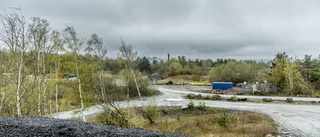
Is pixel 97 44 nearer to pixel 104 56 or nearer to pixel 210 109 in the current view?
pixel 104 56

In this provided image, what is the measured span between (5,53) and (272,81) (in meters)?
31.7

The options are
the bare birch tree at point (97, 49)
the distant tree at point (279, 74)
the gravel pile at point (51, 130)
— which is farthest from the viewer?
the distant tree at point (279, 74)

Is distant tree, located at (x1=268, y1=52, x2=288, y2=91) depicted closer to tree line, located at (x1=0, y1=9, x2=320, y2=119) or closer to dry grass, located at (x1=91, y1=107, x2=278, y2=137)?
dry grass, located at (x1=91, y1=107, x2=278, y2=137)

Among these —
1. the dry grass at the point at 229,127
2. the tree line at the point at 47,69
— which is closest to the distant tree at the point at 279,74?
the dry grass at the point at 229,127

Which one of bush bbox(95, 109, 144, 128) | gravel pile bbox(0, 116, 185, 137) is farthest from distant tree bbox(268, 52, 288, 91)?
gravel pile bbox(0, 116, 185, 137)

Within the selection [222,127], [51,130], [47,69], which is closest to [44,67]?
[47,69]

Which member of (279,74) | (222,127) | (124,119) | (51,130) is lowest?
(222,127)

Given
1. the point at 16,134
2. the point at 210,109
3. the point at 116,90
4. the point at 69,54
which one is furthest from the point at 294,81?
the point at 16,134

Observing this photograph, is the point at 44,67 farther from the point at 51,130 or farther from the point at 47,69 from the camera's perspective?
the point at 51,130

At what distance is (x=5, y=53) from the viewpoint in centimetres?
868

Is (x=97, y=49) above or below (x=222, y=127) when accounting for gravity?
above

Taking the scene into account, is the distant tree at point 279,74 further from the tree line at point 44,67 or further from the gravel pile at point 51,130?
the gravel pile at point 51,130

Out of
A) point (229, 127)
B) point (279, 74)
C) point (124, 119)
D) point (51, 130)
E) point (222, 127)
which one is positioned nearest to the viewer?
point (51, 130)

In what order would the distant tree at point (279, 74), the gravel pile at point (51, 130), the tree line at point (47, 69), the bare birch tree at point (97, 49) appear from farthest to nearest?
the distant tree at point (279, 74) < the bare birch tree at point (97, 49) < the tree line at point (47, 69) < the gravel pile at point (51, 130)
